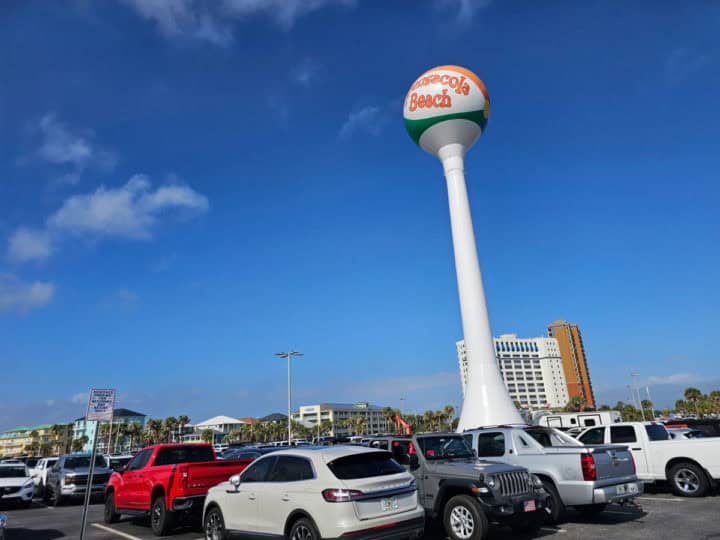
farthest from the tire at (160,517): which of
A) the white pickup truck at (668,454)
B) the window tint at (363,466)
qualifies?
the white pickup truck at (668,454)

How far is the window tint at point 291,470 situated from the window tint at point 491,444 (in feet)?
15.6

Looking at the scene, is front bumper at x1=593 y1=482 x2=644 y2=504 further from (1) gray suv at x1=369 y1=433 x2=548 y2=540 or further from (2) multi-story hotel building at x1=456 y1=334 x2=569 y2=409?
(2) multi-story hotel building at x1=456 y1=334 x2=569 y2=409

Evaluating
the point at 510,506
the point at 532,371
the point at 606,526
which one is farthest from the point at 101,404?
the point at 532,371

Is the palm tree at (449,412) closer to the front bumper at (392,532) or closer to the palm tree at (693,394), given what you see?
the palm tree at (693,394)

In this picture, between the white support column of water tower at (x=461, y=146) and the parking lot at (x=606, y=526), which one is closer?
the parking lot at (x=606, y=526)

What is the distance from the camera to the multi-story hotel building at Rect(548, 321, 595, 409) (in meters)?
178

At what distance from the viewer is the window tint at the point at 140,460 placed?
39.5 feet

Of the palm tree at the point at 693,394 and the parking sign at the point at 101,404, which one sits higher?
the palm tree at the point at 693,394

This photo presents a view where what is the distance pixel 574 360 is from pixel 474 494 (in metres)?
192

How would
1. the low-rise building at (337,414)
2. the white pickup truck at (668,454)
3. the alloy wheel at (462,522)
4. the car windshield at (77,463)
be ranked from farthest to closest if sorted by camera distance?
1. the low-rise building at (337,414)
2. the car windshield at (77,463)
3. the white pickup truck at (668,454)
4. the alloy wheel at (462,522)

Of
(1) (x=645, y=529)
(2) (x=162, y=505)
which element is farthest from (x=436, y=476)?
(2) (x=162, y=505)

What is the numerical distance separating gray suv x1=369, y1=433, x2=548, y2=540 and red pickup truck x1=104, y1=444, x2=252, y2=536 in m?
4.37

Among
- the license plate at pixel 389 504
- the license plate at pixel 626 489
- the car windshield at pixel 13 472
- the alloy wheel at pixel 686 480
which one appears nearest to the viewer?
the license plate at pixel 389 504

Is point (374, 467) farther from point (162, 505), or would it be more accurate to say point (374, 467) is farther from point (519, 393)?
point (519, 393)
